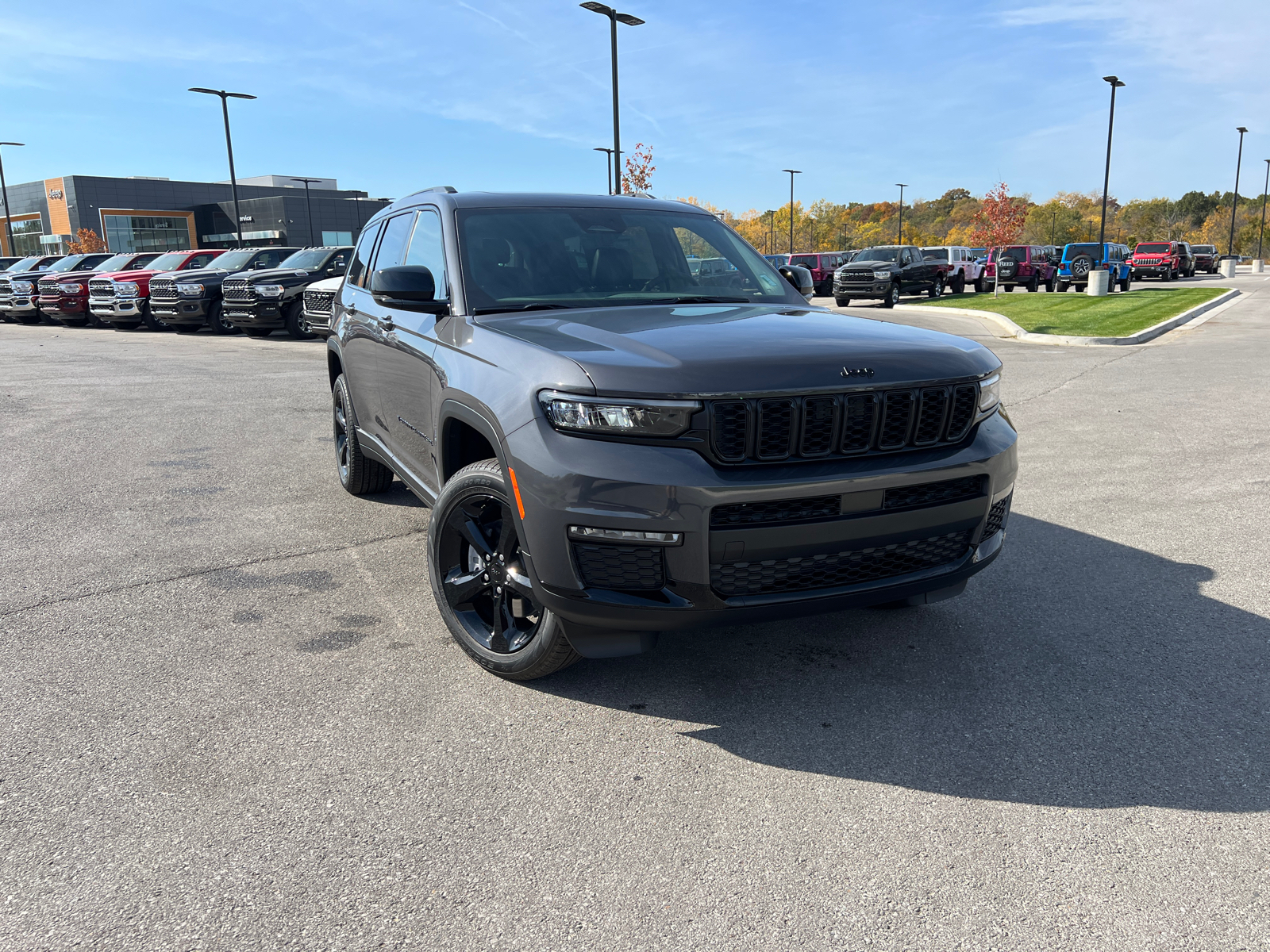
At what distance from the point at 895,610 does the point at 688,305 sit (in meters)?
1.62

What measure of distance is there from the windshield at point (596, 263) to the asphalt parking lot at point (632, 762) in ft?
4.97

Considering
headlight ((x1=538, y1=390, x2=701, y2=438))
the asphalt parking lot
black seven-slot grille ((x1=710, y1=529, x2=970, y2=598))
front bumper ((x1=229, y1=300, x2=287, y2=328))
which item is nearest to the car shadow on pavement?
the asphalt parking lot

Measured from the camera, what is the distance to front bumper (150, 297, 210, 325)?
2214cm

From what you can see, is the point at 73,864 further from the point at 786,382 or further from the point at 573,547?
the point at 786,382

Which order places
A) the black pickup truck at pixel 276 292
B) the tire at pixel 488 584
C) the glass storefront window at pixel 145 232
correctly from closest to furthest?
1. the tire at pixel 488 584
2. the black pickup truck at pixel 276 292
3. the glass storefront window at pixel 145 232

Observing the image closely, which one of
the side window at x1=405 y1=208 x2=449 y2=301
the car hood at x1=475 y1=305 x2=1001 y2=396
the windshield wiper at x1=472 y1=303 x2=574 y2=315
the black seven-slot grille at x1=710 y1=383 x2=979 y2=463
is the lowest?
the black seven-slot grille at x1=710 y1=383 x2=979 y2=463

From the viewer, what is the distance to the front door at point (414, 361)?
4.19m

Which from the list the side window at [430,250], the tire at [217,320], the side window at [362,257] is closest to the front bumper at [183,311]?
the tire at [217,320]

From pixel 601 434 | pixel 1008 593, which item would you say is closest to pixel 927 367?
pixel 601 434

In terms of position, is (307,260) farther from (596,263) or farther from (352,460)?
(596,263)

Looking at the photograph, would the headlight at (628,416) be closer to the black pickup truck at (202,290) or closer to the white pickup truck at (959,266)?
the black pickup truck at (202,290)

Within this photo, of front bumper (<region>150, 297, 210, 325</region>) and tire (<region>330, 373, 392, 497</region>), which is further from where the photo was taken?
front bumper (<region>150, 297, 210, 325</region>)

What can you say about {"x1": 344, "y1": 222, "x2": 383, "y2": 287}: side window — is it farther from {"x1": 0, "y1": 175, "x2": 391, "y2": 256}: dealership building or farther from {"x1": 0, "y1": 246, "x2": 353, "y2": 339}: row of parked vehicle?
{"x1": 0, "y1": 175, "x2": 391, "y2": 256}: dealership building

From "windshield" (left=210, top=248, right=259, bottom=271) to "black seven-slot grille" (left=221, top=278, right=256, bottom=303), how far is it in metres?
1.75
